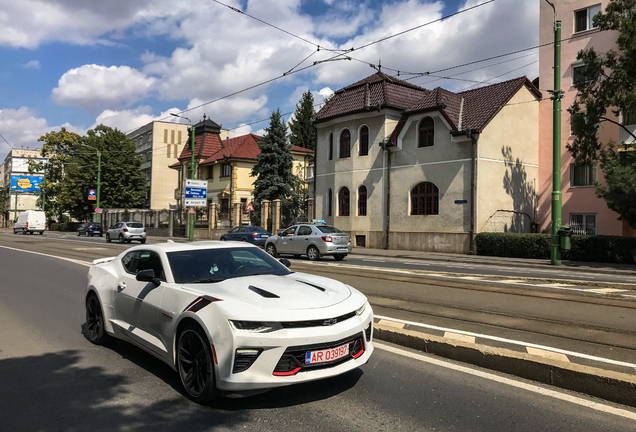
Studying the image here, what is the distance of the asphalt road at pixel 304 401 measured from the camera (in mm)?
3857

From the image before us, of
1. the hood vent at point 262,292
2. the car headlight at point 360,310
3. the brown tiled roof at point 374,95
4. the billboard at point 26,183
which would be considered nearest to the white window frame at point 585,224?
the brown tiled roof at point 374,95

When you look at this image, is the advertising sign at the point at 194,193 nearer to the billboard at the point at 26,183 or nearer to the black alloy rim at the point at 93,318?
the black alloy rim at the point at 93,318

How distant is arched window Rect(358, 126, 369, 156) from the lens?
31.8 metres

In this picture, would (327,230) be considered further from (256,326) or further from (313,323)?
(256,326)

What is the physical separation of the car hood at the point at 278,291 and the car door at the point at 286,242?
1579 centimetres

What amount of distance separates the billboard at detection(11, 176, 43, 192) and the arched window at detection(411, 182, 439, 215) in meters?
63.0

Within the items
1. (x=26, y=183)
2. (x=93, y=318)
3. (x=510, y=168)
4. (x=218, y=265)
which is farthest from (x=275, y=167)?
(x=26, y=183)

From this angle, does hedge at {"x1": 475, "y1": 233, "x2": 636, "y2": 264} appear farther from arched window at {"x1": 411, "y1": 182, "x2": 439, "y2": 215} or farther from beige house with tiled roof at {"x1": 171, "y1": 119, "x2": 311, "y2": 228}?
beige house with tiled roof at {"x1": 171, "y1": 119, "x2": 311, "y2": 228}

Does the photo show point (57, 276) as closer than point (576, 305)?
No

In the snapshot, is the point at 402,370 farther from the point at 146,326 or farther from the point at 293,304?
the point at 146,326

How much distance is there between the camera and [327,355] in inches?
165

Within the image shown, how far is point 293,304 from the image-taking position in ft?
14.0

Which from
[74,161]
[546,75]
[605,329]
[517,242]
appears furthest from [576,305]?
[74,161]

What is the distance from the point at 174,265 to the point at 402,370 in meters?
2.54
